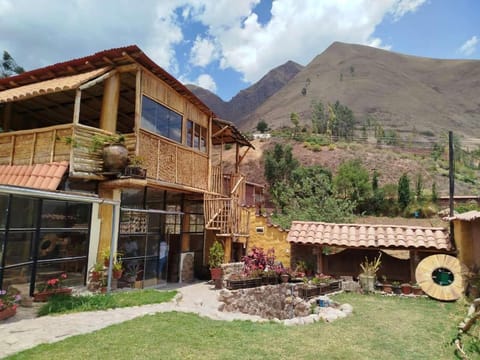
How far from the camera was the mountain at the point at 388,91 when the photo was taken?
8262cm

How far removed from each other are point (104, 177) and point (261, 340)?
18.7 ft

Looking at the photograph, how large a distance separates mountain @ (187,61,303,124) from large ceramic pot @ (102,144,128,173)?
111 meters

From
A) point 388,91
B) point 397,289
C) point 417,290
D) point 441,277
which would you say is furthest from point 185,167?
point 388,91

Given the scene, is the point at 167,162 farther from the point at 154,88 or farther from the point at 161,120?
the point at 154,88

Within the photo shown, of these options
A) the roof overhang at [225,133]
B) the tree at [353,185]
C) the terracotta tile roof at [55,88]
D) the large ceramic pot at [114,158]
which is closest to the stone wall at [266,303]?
the large ceramic pot at [114,158]

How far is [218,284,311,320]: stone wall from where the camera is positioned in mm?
7523

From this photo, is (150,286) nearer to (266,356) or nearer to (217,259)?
(217,259)

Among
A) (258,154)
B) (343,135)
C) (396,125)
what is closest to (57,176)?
(258,154)

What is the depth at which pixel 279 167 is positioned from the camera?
37.1 m

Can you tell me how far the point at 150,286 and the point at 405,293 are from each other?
7654 millimetres

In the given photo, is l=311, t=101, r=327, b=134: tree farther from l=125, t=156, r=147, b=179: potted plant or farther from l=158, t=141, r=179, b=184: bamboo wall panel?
l=125, t=156, r=147, b=179: potted plant

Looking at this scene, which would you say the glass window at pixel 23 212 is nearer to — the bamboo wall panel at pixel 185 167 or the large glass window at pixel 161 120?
the large glass window at pixel 161 120

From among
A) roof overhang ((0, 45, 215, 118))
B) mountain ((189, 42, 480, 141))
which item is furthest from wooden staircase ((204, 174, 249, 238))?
mountain ((189, 42, 480, 141))

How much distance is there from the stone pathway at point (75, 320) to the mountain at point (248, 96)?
112340 millimetres
